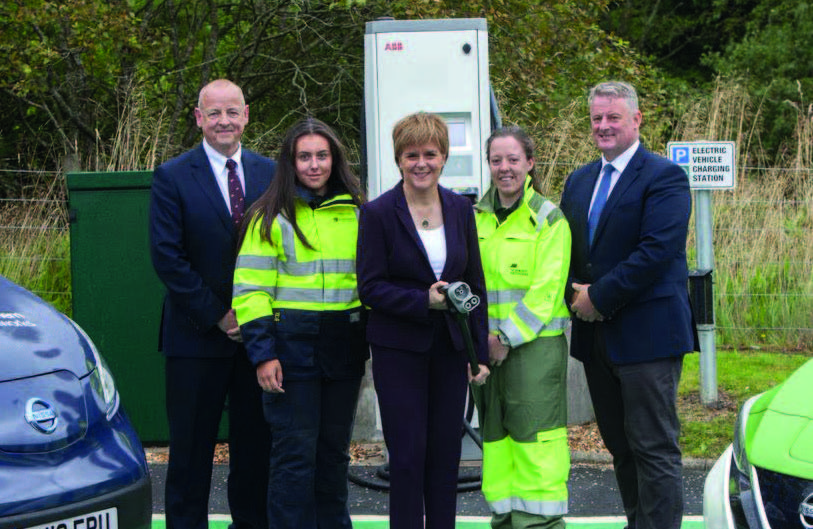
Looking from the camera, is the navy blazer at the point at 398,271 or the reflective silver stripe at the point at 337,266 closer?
the navy blazer at the point at 398,271

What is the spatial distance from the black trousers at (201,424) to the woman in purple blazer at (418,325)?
27.5 inches

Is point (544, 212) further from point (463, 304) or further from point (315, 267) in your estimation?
point (315, 267)

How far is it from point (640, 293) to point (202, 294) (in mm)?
1771

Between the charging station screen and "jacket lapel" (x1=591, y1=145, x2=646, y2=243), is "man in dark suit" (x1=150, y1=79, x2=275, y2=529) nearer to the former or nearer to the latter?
"jacket lapel" (x1=591, y1=145, x2=646, y2=243)

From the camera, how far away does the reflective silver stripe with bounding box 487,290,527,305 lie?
4.79 metres

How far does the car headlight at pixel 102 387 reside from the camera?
4094 mm

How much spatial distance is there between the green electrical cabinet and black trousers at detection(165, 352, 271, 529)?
200cm

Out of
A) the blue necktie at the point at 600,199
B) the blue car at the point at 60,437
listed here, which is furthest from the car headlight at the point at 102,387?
the blue necktie at the point at 600,199

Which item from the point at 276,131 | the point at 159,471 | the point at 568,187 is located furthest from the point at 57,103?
the point at 568,187

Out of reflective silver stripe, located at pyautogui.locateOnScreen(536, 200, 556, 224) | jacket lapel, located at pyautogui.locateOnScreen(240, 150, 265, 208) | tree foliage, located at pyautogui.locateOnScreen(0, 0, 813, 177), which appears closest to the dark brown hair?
jacket lapel, located at pyautogui.locateOnScreen(240, 150, 265, 208)

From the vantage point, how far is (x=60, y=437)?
3781 mm

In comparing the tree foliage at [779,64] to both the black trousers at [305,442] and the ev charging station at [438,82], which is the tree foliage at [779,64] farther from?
the black trousers at [305,442]

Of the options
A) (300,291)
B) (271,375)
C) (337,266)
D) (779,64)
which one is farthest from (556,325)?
(779,64)

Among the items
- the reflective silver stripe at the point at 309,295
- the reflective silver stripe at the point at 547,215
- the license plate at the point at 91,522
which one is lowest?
the license plate at the point at 91,522
